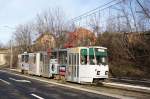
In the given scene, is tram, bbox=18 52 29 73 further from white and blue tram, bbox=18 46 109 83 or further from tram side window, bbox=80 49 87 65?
tram side window, bbox=80 49 87 65

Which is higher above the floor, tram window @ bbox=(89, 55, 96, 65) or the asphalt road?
tram window @ bbox=(89, 55, 96, 65)

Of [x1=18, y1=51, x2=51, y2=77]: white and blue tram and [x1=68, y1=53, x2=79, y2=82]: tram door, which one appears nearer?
[x1=68, y1=53, x2=79, y2=82]: tram door

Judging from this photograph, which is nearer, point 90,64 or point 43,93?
point 43,93

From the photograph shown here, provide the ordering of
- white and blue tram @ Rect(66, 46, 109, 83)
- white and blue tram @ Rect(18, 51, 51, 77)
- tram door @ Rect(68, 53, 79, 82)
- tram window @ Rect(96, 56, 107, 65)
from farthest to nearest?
white and blue tram @ Rect(18, 51, 51, 77)
tram door @ Rect(68, 53, 79, 82)
tram window @ Rect(96, 56, 107, 65)
white and blue tram @ Rect(66, 46, 109, 83)

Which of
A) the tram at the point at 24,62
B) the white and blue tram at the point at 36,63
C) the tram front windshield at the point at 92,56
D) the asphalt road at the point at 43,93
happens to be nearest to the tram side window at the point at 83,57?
the tram front windshield at the point at 92,56

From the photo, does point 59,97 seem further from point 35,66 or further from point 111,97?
point 35,66

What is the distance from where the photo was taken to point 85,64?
90.8ft

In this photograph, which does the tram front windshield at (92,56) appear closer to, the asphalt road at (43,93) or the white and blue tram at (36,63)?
the asphalt road at (43,93)

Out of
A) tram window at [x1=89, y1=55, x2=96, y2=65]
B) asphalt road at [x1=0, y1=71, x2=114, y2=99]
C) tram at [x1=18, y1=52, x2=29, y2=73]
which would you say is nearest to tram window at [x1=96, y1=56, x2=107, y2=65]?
tram window at [x1=89, y1=55, x2=96, y2=65]

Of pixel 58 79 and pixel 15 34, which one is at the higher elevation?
pixel 15 34

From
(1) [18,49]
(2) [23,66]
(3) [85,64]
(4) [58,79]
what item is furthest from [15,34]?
(3) [85,64]

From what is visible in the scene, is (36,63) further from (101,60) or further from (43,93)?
(43,93)

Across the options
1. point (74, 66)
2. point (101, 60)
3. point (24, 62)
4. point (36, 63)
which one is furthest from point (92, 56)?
point (24, 62)

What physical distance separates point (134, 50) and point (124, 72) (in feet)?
16.0
